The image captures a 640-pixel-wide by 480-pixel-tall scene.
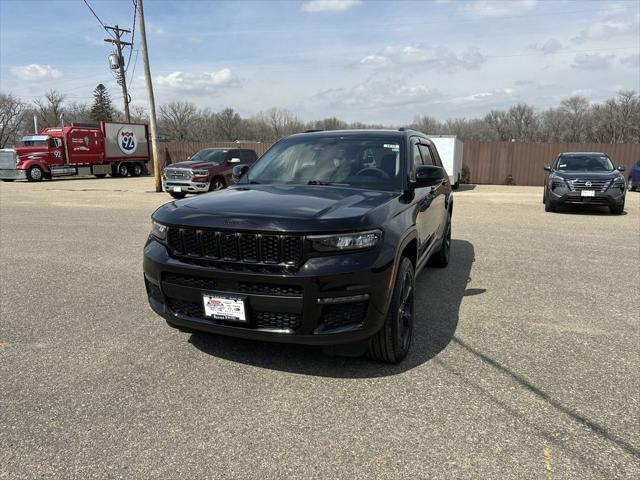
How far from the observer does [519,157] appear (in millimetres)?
25422

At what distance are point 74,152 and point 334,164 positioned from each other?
2671 cm

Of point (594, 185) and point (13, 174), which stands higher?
point (13, 174)

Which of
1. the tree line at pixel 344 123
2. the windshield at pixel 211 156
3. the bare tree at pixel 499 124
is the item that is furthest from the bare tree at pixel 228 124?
the windshield at pixel 211 156

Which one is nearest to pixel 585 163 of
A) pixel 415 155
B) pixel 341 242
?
pixel 415 155

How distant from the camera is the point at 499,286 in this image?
220 inches

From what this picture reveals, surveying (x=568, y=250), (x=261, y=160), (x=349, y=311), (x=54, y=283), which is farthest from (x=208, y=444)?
(x=568, y=250)

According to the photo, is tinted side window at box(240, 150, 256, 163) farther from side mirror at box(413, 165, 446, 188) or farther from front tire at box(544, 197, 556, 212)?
side mirror at box(413, 165, 446, 188)

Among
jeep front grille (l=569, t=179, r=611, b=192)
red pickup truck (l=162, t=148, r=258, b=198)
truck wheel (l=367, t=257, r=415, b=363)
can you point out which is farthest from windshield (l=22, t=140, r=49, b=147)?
truck wheel (l=367, t=257, r=415, b=363)

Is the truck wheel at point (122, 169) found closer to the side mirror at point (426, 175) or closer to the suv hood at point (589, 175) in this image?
the suv hood at point (589, 175)

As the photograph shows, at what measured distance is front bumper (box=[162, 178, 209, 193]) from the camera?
1547 centimetres

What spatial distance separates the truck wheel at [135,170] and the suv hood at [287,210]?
2909 cm

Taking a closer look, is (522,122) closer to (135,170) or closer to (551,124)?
(551,124)

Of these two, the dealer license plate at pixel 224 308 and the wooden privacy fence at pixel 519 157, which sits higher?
the wooden privacy fence at pixel 519 157

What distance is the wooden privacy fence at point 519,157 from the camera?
24.9 meters
